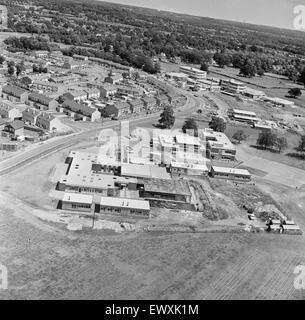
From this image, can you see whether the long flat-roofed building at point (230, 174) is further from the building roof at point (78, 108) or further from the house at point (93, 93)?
the house at point (93, 93)

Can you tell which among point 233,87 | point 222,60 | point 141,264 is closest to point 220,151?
point 141,264

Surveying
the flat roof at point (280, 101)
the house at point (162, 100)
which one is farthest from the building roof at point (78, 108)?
the flat roof at point (280, 101)

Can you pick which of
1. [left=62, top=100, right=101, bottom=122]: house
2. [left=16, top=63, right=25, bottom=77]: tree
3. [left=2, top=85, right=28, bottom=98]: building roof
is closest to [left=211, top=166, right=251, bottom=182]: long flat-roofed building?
[left=62, top=100, right=101, bottom=122]: house

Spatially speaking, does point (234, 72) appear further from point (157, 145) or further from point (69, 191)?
point (69, 191)

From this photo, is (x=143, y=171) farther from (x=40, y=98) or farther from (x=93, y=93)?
(x=93, y=93)
